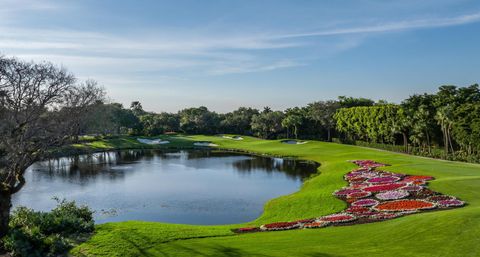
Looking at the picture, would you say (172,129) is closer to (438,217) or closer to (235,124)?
(235,124)

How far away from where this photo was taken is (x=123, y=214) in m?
35.4

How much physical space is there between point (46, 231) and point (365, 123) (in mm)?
83250

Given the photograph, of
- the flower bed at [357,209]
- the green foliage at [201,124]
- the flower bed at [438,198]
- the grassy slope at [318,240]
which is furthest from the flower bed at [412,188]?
the green foliage at [201,124]

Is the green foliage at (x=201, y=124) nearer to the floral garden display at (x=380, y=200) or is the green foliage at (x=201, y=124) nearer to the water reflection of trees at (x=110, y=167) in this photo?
the water reflection of trees at (x=110, y=167)

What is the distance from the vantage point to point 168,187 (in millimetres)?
49062

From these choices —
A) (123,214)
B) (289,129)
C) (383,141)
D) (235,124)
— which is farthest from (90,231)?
(235,124)

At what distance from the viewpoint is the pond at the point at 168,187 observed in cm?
3600

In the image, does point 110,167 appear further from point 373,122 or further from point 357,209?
point 373,122

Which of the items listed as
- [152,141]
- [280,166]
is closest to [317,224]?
[280,166]

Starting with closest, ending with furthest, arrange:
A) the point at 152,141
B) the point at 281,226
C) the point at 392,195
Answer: the point at 281,226
the point at 392,195
the point at 152,141

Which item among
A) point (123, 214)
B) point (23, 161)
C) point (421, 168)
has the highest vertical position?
point (23, 161)

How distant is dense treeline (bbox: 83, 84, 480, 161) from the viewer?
65.0m

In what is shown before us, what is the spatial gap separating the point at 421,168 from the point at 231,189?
22888mm

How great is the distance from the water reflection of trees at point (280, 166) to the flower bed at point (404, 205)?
2926cm
